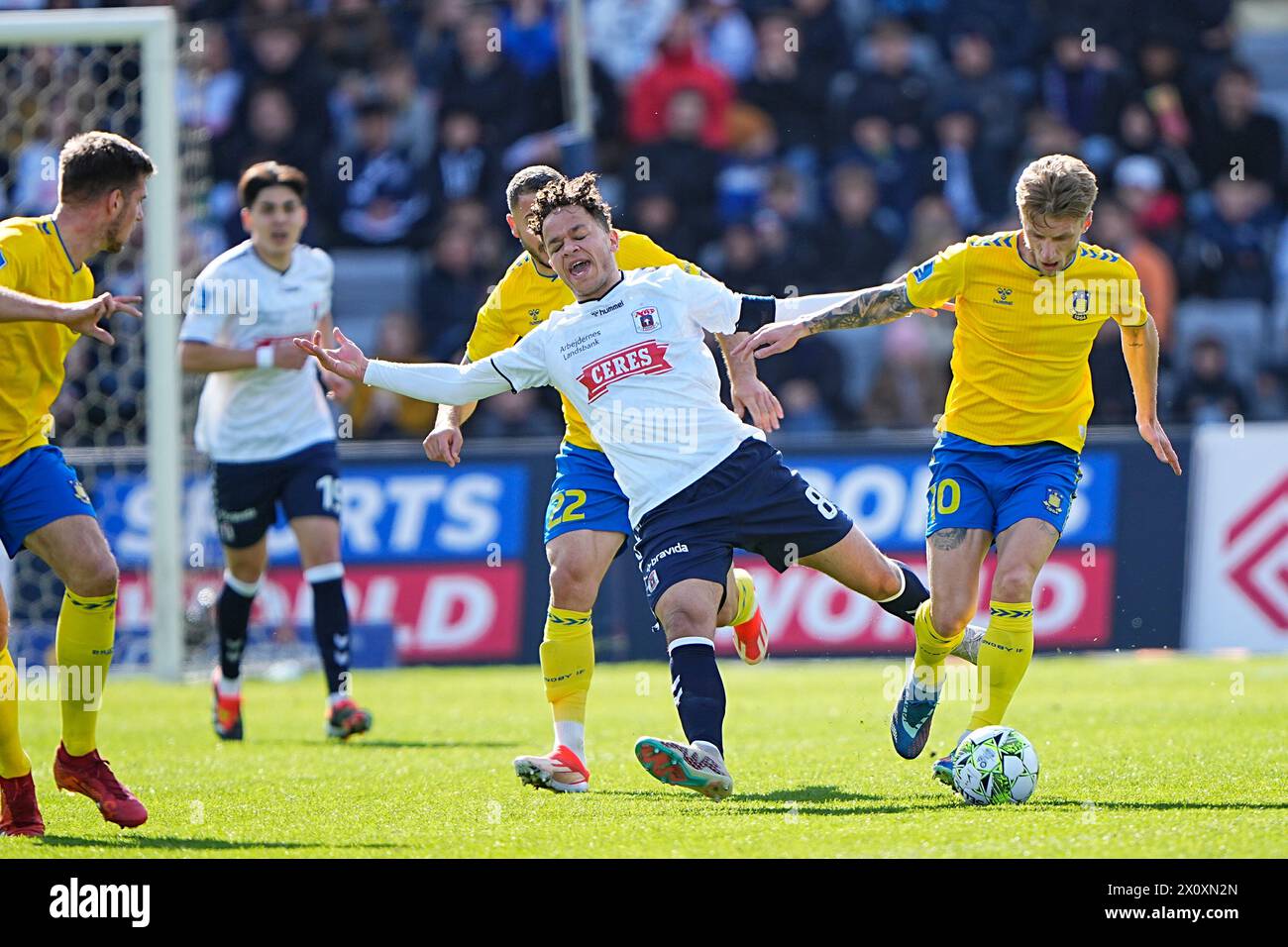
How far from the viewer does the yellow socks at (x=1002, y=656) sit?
6785mm

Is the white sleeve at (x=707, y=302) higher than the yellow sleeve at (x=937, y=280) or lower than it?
lower

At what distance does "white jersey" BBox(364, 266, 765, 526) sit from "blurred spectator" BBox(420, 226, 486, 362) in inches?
346

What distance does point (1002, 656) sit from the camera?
22.4 ft

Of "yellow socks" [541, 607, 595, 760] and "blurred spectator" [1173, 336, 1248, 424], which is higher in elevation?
"blurred spectator" [1173, 336, 1248, 424]

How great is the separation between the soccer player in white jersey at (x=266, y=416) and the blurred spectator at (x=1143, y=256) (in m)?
7.97

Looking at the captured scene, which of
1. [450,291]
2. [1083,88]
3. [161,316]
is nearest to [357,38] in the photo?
[450,291]

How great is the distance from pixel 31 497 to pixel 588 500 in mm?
2145

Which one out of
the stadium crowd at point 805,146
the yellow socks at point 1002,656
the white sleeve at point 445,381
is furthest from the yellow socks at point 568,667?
the stadium crowd at point 805,146

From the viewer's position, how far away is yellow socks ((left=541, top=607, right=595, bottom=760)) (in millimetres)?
7332

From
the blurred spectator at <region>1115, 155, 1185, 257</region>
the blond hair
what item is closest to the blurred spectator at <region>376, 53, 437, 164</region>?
the blurred spectator at <region>1115, 155, 1185, 257</region>

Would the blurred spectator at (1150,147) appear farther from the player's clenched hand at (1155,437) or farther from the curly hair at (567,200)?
the curly hair at (567,200)

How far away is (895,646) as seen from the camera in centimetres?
1314

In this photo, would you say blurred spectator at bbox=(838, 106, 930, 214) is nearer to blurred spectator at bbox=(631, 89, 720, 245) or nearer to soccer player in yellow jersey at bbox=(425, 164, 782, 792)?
blurred spectator at bbox=(631, 89, 720, 245)
